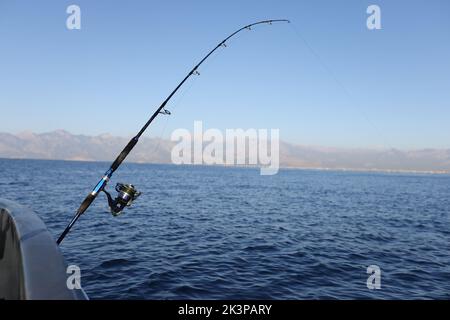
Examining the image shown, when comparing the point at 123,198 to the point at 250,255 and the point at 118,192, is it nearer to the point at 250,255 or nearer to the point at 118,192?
the point at 118,192

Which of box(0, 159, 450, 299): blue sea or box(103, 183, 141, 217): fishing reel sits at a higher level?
box(103, 183, 141, 217): fishing reel

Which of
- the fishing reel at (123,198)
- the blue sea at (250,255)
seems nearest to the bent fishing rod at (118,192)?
the fishing reel at (123,198)

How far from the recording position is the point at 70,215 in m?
23.0

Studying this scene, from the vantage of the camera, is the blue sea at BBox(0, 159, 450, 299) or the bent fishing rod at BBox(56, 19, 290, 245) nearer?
the bent fishing rod at BBox(56, 19, 290, 245)

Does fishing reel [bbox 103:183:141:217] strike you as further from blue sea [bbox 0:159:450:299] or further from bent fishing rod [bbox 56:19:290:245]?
blue sea [bbox 0:159:450:299]

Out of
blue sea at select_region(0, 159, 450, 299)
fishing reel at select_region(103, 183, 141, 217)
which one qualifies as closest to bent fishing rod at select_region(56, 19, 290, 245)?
fishing reel at select_region(103, 183, 141, 217)

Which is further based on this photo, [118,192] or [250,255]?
[250,255]

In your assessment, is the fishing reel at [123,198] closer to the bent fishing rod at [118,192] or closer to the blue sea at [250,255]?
the bent fishing rod at [118,192]

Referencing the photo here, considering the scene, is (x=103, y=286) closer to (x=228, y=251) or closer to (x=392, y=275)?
(x=228, y=251)

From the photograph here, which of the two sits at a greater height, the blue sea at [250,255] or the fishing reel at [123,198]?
the fishing reel at [123,198]

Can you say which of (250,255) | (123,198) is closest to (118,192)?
(123,198)

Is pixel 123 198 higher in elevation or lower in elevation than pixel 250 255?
higher

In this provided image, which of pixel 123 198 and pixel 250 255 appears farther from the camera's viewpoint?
pixel 250 255

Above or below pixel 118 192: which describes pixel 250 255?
below
